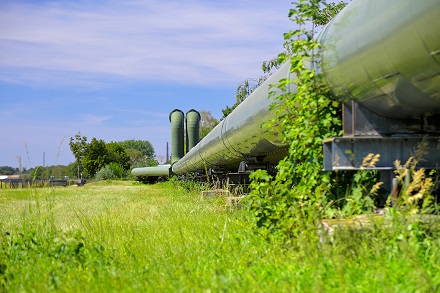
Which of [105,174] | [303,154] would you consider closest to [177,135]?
[105,174]

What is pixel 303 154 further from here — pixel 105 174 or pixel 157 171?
pixel 105 174

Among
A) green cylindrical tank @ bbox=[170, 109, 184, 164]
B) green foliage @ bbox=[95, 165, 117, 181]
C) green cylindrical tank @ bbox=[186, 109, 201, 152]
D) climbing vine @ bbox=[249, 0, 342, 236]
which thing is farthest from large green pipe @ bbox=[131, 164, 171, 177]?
climbing vine @ bbox=[249, 0, 342, 236]

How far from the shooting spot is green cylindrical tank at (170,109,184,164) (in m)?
52.3

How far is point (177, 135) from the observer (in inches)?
2064

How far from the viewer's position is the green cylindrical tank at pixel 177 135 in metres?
52.3

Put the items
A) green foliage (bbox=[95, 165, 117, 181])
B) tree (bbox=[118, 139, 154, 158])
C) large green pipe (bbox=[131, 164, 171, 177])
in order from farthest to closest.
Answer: tree (bbox=[118, 139, 154, 158]) < green foliage (bbox=[95, 165, 117, 181]) < large green pipe (bbox=[131, 164, 171, 177])

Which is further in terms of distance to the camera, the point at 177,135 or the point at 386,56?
the point at 177,135

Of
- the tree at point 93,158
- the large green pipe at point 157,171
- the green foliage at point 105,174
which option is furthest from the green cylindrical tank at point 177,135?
the tree at point 93,158

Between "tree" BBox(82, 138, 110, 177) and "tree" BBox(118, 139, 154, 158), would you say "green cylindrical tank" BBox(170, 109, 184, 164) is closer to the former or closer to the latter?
"tree" BBox(82, 138, 110, 177)

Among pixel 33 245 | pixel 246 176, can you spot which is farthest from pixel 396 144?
pixel 246 176

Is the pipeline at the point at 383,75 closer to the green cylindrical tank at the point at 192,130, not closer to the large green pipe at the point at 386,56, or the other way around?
the large green pipe at the point at 386,56

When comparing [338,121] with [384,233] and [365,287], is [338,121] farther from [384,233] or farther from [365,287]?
[365,287]

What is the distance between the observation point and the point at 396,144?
20.6ft

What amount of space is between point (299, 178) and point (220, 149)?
1075cm
